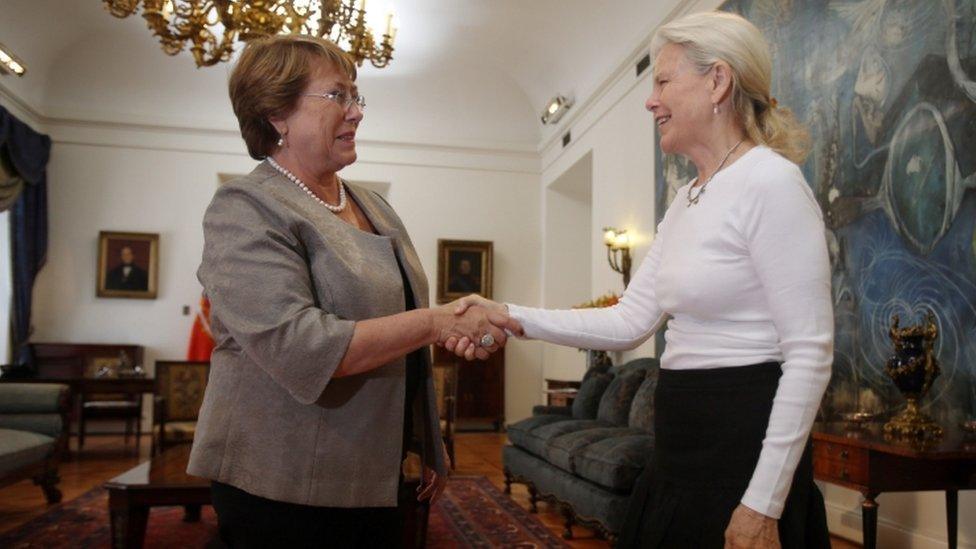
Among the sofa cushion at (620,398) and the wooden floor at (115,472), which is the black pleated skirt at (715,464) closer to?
the wooden floor at (115,472)

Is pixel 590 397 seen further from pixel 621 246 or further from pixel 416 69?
pixel 416 69

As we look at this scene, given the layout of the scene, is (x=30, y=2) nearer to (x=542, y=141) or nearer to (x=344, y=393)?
(x=542, y=141)

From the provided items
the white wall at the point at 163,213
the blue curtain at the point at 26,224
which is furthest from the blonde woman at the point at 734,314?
the blue curtain at the point at 26,224

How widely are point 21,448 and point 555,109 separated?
24.9 feet

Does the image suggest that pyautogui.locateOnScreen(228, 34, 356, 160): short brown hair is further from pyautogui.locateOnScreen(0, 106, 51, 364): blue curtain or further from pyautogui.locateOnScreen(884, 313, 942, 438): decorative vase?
pyautogui.locateOnScreen(0, 106, 51, 364): blue curtain

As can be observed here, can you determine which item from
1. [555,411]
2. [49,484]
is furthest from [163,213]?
[555,411]

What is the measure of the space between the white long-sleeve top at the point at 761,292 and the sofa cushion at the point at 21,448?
4.65m

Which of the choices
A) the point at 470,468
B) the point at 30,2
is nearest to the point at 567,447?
the point at 470,468

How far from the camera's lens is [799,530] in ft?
4.81

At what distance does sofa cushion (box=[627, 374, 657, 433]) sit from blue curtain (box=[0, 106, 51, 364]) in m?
8.01

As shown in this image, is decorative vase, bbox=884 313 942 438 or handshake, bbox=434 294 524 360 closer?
handshake, bbox=434 294 524 360

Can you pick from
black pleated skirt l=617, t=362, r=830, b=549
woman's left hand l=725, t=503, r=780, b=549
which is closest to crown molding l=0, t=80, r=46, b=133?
black pleated skirt l=617, t=362, r=830, b=549

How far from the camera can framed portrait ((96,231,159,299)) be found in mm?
10562

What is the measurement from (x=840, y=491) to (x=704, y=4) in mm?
4028
